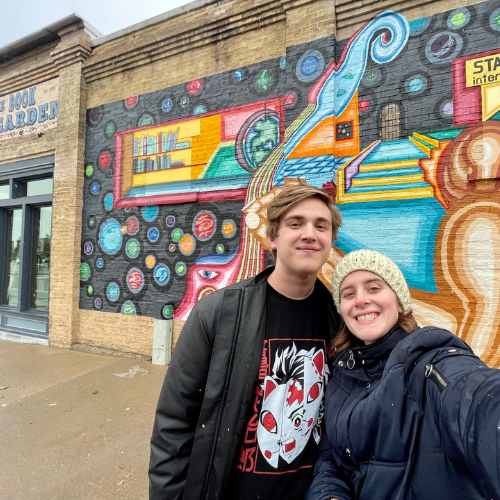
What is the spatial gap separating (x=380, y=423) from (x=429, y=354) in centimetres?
28

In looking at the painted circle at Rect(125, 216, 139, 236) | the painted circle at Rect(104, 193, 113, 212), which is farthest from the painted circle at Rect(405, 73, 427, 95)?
the painted circle at Rect(104, 193, 113, 212)

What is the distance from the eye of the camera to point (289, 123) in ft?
14.7

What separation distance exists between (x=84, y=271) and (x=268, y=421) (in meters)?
6.01


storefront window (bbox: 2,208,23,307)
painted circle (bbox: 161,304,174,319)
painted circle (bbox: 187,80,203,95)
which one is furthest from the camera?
storefront window (bbox: 2,208,23,307)

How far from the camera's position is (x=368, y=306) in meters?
1.30

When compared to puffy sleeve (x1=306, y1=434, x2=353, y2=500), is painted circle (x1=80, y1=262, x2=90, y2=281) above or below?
above

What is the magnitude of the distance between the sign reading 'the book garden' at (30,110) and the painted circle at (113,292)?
377 centimetres

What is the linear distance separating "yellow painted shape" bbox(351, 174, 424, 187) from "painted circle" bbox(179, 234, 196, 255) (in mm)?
2703

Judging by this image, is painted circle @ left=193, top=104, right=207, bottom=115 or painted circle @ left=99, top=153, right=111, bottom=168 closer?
painted circle @ left=193, top=104, right=207, bottom=115

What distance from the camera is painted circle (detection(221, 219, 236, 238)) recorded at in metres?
4.93

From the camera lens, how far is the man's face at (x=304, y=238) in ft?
4.52

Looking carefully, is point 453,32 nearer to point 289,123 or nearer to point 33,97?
point 289,123

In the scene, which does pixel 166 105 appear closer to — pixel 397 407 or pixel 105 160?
pixel 105 160

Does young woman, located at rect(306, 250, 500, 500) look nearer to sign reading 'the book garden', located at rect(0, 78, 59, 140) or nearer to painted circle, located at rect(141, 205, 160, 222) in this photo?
painted circle, located at rect(141, 205, 160, 222)
